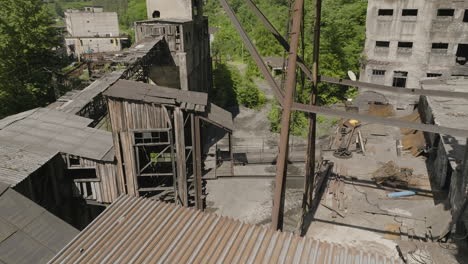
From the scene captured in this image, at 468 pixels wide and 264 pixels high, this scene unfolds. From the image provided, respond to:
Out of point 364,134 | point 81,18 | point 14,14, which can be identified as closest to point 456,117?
point 364,134

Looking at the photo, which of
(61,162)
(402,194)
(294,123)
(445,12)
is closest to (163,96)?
(61,162)

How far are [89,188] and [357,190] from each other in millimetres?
14492

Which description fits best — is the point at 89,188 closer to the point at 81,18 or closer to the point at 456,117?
the point at 456,117

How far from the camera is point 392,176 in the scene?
20.7m

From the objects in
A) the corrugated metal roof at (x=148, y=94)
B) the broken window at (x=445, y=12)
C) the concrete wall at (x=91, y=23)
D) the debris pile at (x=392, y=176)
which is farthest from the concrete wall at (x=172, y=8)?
the concrete wall at (x=91, y=23)

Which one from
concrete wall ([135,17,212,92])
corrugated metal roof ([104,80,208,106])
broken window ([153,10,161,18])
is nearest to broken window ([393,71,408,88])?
concrete wall ([135,17,212,92])

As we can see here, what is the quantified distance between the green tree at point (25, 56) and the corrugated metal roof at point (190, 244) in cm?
2354

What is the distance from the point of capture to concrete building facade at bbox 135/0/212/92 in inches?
942

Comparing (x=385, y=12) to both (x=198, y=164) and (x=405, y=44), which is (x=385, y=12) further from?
(x=198, y=164)

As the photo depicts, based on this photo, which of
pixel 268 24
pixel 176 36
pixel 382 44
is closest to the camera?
pixel 268 24

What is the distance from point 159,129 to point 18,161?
5.54m

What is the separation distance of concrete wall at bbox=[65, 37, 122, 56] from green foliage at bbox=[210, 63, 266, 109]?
135ft

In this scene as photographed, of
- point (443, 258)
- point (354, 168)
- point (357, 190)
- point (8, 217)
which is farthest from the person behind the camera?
point (354, 168)

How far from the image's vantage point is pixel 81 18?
7400cm
